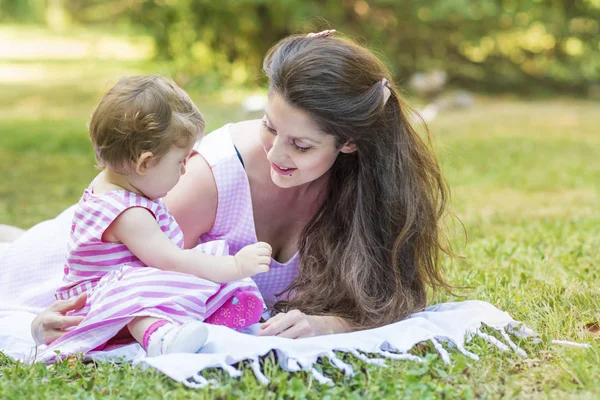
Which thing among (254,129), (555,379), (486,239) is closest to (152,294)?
(254,129)

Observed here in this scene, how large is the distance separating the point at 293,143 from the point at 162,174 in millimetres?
464

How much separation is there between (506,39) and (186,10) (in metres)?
5.33

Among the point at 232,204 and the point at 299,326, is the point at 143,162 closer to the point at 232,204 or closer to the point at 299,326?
the point at 232,204

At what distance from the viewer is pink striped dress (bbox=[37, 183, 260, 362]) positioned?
8.69 feet

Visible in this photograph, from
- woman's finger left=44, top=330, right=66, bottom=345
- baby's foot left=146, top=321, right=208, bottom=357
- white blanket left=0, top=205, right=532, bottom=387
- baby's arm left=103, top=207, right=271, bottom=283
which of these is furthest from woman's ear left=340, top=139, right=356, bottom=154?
woman's finger left=44, top=330, right=66, bottom=345

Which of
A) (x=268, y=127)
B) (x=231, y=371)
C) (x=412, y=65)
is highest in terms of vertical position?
(x=268, y=127)

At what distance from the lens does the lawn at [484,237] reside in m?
2.44

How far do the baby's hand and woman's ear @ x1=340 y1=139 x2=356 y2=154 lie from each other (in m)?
0.53

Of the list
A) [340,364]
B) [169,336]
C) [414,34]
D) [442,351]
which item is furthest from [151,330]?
[414,34]

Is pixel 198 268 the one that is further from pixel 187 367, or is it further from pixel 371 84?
pixel 371 84

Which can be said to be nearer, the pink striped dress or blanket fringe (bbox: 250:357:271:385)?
blanket fringe (bbox: 250:357:271:385)

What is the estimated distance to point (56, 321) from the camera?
279 centimetres

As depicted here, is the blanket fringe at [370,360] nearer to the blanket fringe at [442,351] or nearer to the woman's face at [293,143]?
the blanket fringe at [442,351]

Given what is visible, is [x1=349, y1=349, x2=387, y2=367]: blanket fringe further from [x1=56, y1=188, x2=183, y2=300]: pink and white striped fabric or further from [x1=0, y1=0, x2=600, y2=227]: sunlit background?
[x1=0, y1=0, x2=600, y2=227]: sunlit background
